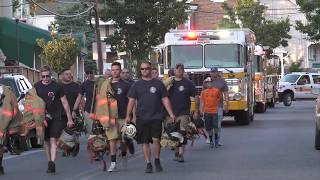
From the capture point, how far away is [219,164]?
1352cm

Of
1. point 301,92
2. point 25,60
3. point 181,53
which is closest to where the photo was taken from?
point 181,53

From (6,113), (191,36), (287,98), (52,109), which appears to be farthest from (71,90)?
(287,98)

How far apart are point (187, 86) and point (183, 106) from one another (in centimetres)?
40

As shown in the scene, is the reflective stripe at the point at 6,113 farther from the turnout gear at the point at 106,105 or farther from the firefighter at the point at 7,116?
the turnout gear at the point at 106,105

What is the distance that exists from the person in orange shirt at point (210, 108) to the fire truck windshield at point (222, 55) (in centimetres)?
600

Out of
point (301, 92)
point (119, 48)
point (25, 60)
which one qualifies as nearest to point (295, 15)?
point (301, 92)

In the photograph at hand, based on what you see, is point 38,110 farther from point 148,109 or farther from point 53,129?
point 148,109

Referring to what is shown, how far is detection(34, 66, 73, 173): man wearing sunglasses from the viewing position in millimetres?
12570

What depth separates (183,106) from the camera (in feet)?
47.3

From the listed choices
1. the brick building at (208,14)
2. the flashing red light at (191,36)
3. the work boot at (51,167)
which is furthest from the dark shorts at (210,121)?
the brick building at (208,14)

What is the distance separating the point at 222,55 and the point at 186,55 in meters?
1.12

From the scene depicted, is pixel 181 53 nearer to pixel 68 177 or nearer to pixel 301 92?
pixel 68 177

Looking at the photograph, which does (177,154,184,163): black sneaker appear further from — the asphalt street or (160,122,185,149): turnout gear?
(160,122,185,149): turnout gear

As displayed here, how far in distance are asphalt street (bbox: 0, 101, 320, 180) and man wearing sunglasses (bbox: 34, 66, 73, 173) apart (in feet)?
1.66
